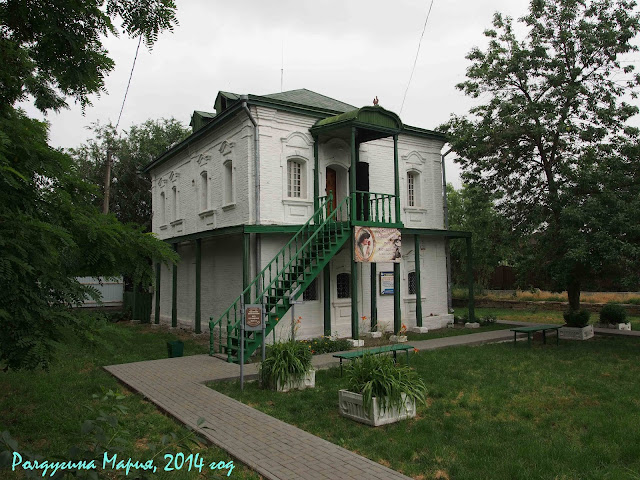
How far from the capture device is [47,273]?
3.68 m

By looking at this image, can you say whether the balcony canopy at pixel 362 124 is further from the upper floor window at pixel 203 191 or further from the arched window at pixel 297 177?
the upper floor window at pixel 203 191

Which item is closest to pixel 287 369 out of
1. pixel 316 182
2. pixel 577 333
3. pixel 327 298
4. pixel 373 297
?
pixel 327 298

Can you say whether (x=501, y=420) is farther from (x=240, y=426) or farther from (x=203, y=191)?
(x=203, y=191)

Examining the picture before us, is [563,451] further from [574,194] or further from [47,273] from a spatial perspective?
[574,194]

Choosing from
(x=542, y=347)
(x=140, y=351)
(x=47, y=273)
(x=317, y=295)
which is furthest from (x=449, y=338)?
(x=47, y=273)

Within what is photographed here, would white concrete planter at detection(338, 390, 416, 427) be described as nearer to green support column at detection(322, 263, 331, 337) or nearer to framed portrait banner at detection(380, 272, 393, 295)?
green support column at detection(322, 263, 331, 337)

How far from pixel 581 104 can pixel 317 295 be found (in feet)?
33.7

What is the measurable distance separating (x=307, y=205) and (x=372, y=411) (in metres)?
9.32

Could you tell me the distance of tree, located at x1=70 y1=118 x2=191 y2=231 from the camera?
31.3m

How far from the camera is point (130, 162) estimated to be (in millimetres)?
31312

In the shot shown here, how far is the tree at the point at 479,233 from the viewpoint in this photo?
690 inches

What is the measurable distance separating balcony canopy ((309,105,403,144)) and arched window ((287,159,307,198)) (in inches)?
43.0

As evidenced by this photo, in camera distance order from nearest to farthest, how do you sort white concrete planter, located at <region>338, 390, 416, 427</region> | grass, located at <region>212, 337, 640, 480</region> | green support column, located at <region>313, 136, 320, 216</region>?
grass, located at <region>212, 337, 640, 480</region> → white concrete planter, located at <region>338, 390, 416, 427</region> → green support column, located at <region>313, 136, 320, 216</region>

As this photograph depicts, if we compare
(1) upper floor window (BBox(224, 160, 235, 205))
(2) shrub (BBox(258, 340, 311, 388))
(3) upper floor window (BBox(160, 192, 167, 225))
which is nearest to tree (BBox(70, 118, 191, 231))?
(3) upper floor window (BBox(160, 192, 167, 225))
